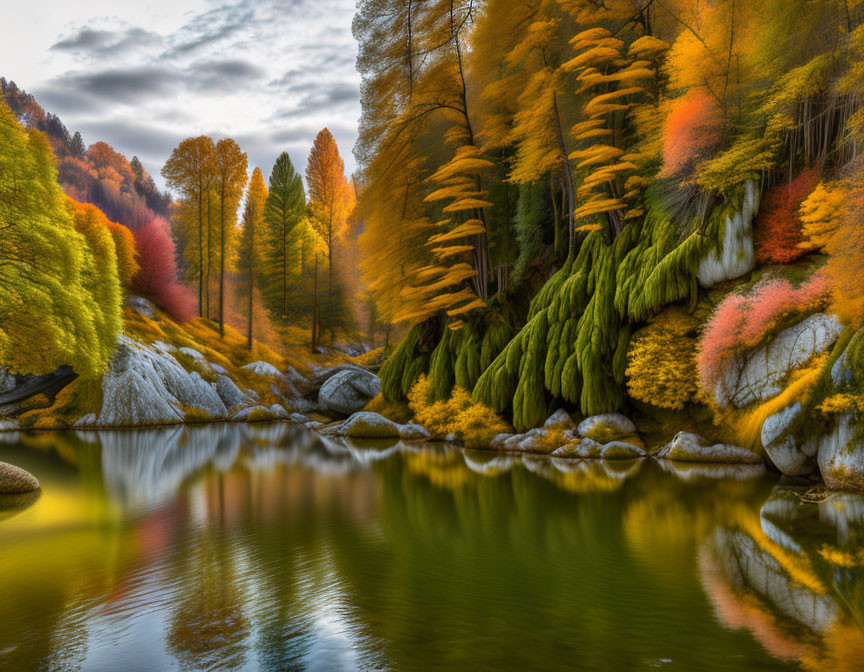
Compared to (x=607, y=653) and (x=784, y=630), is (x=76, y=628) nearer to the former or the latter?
(x=607, y=653)

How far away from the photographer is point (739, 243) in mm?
15594

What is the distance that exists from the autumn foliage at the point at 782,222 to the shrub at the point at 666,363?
2787 mm

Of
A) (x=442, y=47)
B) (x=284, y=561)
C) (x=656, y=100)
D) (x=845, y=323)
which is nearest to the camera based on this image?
(x=284, y=561)

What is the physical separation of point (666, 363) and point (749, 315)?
9.80 feet

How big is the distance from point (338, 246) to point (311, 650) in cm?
4519

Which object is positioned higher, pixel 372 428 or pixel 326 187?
pixel 326 187

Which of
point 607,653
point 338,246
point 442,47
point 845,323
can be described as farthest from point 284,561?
point 338,246

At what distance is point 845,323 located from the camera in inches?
471

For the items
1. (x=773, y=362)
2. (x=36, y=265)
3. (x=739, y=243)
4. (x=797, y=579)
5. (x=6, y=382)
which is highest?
(x=36, y=265)

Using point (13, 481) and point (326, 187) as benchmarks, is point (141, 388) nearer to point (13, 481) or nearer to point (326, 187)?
point (13, 481)

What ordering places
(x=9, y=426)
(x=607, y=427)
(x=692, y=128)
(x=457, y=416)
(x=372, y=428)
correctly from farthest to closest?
1. (x=9, y=426)
2. (x=372, y=428)
3. (x=457, y=416)
4. (x=607, y=427)
5. (x=692, y=128)

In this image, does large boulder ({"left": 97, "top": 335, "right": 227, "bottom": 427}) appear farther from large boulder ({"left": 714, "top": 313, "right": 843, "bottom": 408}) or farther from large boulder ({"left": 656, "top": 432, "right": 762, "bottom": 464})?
large boulder ({"left": 714, "top": 313, "right": 843, "bottom": 408})

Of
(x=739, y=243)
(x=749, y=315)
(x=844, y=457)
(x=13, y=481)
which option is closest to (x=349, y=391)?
(x=13, y=481)

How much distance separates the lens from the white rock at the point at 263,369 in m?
36.1
